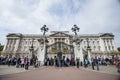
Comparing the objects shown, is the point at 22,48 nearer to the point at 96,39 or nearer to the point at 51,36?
the point at 51,36

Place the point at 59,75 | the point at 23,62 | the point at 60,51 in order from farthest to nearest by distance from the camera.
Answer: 1. the point at 60,51
2. the point at 23,62
3. the point at 59,75

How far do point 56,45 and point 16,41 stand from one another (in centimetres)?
5902

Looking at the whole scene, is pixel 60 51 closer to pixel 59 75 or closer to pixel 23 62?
pixel 23 62

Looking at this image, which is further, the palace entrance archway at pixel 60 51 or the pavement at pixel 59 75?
the palace entrance archway at pixel 60 51

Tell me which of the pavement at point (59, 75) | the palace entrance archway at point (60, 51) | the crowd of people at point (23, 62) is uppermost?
the palace entrance archway at point (60, 51)

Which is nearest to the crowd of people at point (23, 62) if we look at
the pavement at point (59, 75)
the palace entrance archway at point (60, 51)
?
the pavement at point (59, 75)

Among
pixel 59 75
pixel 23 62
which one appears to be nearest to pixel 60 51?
pixel 23 62

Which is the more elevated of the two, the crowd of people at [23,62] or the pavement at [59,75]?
the crowd of people at [23,62]

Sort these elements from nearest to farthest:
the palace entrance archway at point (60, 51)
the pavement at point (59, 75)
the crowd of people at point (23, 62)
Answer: the pavement at point (59, 75), the crowd of people at point (23, 62), the palace entrance archway at point (60, 51)

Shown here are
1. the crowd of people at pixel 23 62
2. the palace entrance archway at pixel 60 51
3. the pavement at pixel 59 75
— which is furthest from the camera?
the palace entrance archway at pixel 60 51

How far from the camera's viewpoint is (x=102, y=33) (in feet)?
251

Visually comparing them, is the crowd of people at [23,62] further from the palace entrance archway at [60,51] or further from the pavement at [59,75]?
the palace entrance archway at [60,51]

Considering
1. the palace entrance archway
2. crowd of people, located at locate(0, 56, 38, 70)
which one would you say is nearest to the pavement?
crowd of people, located at locate(0, 56, 38, 70)

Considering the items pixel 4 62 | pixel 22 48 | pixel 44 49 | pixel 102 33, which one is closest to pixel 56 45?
pixel 44 49
